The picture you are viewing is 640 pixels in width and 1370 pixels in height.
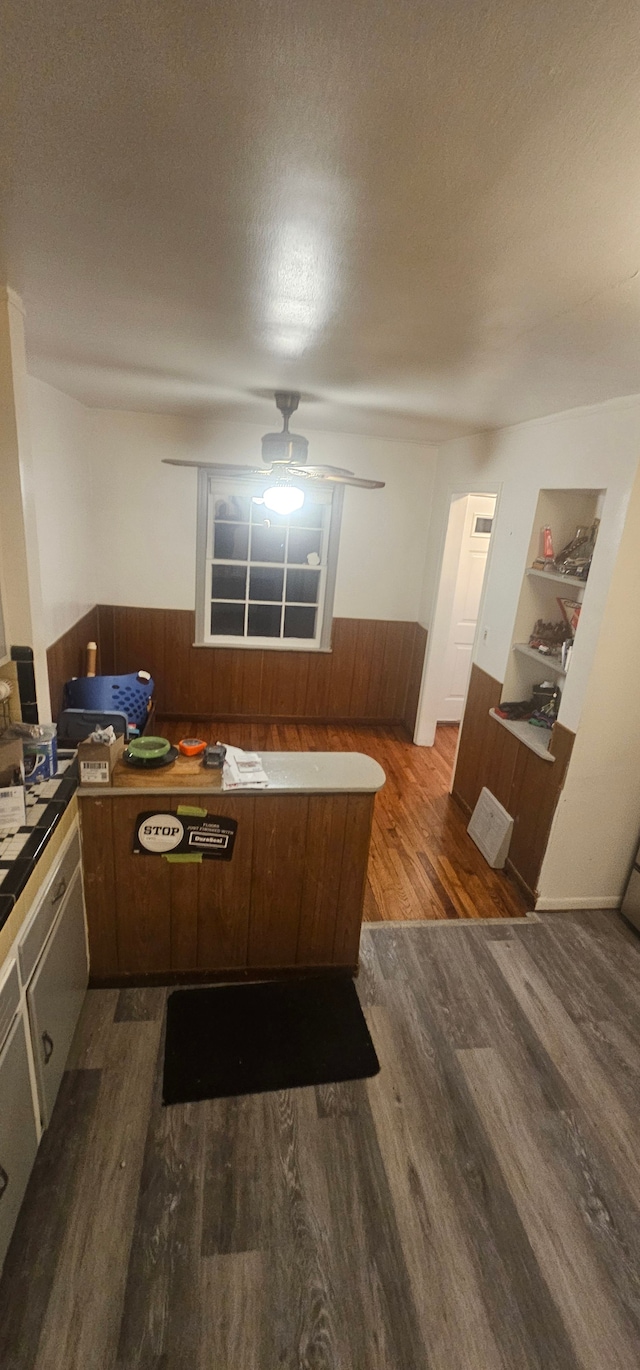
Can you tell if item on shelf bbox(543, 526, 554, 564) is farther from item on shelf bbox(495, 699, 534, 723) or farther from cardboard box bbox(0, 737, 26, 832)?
cardboard box bbox(0, 737, 26, 832)

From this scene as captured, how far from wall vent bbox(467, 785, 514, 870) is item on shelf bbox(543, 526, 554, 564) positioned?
1412mm

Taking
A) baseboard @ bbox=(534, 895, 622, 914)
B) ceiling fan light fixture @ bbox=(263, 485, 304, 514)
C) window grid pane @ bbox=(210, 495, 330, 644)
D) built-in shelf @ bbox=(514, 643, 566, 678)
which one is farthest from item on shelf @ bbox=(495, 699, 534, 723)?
window grid pane @ bbox=(210, 495, 330, 644)

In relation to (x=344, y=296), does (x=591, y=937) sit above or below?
below

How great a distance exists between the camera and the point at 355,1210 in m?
1.65

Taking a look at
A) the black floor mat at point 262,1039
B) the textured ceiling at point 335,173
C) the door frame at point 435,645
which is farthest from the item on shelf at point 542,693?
the black floor mat at point 262,1039

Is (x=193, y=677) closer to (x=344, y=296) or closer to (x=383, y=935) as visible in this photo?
(x=383, y=935)

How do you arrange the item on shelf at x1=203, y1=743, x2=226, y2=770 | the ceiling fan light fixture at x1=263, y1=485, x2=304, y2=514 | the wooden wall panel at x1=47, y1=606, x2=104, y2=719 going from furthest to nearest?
1. the wooden wall panel at x1=47, y1=606, x2=104, y2=719
2. the ceiling fan light fixture at x1=263, y1=485, x2=304, y2=514
3. the item on shelf at x1=203, y1=743, x2=226, y2=770

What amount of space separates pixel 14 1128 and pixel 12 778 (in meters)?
0.98

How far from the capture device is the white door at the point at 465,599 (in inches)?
185

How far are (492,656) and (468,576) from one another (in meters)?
1.42

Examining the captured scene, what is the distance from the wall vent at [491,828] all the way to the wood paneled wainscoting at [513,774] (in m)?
0.04

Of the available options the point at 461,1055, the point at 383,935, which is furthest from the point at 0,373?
the point at 461,1055

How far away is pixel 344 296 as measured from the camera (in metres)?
1.60

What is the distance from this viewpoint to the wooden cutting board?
206 cm
